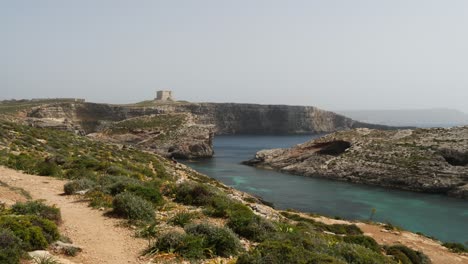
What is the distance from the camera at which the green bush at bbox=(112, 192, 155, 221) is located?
1442 cm

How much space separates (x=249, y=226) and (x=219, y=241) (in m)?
2.55

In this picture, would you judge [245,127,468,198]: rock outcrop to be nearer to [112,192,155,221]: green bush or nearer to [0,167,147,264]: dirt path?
[112,192,155,221]: green bush

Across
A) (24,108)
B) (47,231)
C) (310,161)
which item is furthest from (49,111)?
(47,231)

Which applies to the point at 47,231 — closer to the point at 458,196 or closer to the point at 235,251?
the point at 235,251

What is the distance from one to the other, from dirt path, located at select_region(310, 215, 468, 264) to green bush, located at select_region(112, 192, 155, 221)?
1939 centimetres

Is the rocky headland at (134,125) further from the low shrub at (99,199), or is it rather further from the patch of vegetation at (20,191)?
the low shrub at (99,199)

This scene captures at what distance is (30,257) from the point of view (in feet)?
30.5

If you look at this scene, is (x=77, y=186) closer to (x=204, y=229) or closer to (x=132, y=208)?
(x=132, y=208)

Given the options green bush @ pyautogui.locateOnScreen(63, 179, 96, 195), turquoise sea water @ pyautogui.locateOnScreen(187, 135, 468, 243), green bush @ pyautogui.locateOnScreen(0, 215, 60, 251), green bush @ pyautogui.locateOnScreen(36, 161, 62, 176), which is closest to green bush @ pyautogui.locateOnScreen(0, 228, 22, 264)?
green bush @ pyautogui.locateOnScreen(0, 215, 60, 251)

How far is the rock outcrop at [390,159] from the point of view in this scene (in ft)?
214

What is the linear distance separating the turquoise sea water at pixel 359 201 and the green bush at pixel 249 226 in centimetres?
3316

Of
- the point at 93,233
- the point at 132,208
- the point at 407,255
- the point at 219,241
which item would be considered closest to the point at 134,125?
the point at 407,255

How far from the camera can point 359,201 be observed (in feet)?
184

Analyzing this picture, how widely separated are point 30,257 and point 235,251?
5.71 m
